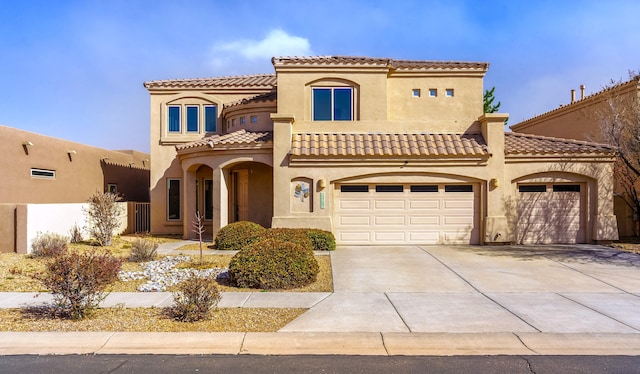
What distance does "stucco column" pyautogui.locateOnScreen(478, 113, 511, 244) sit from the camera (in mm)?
14562

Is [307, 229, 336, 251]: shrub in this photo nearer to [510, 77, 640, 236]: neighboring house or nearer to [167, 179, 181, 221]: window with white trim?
[167, 179, 181, 221]: window with white trim

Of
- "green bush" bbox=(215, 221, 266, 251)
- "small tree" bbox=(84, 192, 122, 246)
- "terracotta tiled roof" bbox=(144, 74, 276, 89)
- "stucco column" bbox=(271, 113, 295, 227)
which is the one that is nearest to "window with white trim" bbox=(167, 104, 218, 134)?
"terracotta tiled roof" bbox=(144, 74, 276, 89)

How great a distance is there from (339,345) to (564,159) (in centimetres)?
1301

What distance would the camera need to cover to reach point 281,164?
14.7m

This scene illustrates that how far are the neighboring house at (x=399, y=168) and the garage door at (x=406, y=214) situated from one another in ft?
0.12

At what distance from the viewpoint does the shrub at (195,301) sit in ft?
21.2

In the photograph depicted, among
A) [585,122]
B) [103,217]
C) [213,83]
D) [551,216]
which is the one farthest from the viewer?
[585,122]

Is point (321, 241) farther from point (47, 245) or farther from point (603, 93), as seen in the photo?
point (603, 93)

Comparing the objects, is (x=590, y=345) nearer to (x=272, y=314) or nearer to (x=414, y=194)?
(x=272, y=314)

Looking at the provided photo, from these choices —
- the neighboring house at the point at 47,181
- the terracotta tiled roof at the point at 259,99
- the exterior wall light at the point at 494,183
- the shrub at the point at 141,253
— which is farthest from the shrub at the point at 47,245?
the exterior wall light at the point at 494,183

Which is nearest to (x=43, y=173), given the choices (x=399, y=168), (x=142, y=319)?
(x=142, y=319)

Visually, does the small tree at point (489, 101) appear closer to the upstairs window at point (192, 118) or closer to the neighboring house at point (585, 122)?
the neighboring house at point (585, 122)

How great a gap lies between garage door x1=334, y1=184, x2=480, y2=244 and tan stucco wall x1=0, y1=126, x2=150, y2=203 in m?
13.1

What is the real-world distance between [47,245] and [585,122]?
23.1 metres
